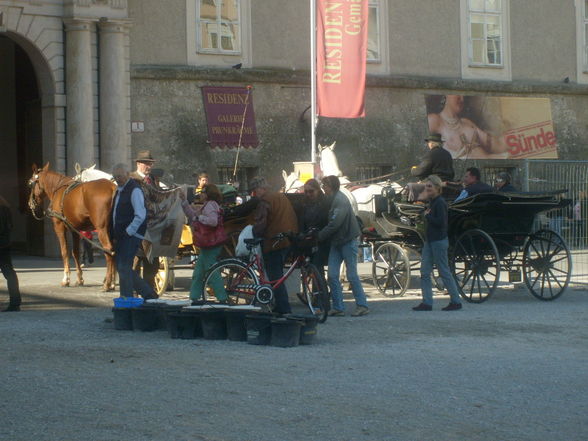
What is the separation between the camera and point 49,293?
17078 millimetres

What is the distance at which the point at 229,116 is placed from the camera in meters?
27.5

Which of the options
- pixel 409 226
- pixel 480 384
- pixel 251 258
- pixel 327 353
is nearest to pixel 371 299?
pixel 409 226

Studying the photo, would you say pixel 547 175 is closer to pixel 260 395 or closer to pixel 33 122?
pixel 33 122

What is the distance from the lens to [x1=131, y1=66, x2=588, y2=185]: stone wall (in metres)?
26.7

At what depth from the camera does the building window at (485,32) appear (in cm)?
3161

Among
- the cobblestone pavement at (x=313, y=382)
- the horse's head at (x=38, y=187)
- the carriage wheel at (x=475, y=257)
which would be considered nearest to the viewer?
the cobblestone pavement at (x=313, y=382)

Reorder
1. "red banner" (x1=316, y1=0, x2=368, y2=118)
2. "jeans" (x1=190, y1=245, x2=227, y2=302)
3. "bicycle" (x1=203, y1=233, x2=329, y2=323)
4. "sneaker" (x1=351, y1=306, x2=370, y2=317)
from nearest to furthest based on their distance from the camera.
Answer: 1. "bicycle" (x1=203, y1=233, x2=329, y2=323)
2. "jeans" (x1=190, y1=245, x2=227, y2=302)
3. "sneaker" (x1=351, y1=306, x2=370, y2=317)
4. "red banner" (x1=316, y1=0, x2=368, y2=118)

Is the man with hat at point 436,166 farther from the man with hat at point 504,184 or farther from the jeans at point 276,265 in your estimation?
the jeans at point 276,265

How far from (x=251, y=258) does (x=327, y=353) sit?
3121mm

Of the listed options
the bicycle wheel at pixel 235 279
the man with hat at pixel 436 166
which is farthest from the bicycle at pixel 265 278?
the man with hat at pixel 436 166

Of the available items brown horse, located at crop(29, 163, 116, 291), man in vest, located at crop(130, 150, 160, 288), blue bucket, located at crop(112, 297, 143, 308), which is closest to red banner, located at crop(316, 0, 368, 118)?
brown horse, located at crop(29, 163, 116, 291)

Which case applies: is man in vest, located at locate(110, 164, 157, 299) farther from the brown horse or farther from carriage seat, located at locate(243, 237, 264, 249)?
the brown horse

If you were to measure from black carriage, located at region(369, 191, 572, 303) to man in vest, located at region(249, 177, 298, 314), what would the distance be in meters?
3.19

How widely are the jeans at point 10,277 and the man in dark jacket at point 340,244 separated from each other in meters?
3.99
